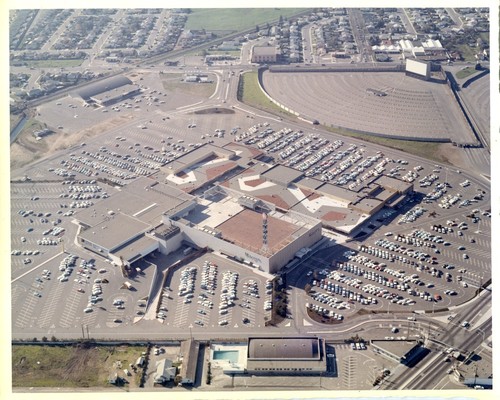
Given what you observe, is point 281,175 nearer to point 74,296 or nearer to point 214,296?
point 214,296

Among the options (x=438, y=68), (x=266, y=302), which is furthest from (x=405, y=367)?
(x=438, y=68)

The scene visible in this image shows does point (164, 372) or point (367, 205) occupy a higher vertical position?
point (367, 205)

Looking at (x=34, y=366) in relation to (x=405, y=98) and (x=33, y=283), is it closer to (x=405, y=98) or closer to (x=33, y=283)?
(x=33, y=283)

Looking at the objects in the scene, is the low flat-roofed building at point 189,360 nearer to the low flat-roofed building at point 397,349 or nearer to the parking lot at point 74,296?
the parking lot at point 74,296

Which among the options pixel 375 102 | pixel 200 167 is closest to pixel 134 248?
pixel 200 167

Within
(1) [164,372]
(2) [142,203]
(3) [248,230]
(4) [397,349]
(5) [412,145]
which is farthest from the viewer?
(5) [412,145]
